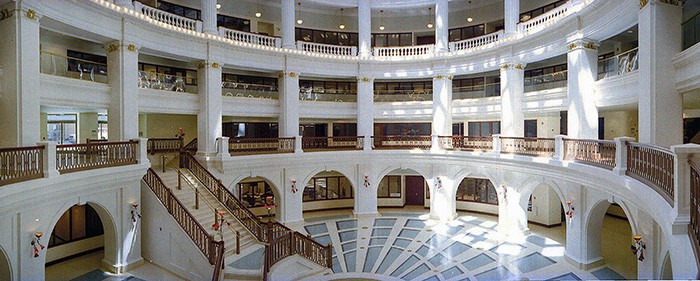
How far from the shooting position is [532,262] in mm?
13594

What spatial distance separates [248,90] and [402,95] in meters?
9.22

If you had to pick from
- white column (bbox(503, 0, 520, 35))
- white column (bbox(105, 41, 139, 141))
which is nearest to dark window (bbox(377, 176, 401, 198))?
white column (bbox(503, 0, 520, 35))

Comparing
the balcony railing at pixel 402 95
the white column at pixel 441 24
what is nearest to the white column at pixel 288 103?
the balcony railing at pixel 402 95

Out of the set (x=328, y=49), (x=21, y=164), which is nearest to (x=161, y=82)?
(x=21, y=164)

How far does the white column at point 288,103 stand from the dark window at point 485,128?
10249 millimetres

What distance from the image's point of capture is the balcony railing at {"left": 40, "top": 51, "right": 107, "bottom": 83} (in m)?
12.0

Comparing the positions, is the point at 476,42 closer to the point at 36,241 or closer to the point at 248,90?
the point at 248,90

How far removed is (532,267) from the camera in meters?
13.1

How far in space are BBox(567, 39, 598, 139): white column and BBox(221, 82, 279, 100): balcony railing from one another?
46.7 ft

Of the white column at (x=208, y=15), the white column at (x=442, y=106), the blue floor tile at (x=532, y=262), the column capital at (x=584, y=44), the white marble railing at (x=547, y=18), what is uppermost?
the white column at (x=208, y=15)

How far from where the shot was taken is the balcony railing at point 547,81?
1667cm

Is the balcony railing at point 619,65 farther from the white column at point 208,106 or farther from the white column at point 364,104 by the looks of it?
the white column at point 208,106

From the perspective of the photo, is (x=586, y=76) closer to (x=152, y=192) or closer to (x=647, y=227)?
(x=647, y=227)

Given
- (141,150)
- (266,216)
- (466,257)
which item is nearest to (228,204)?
(141,150)
